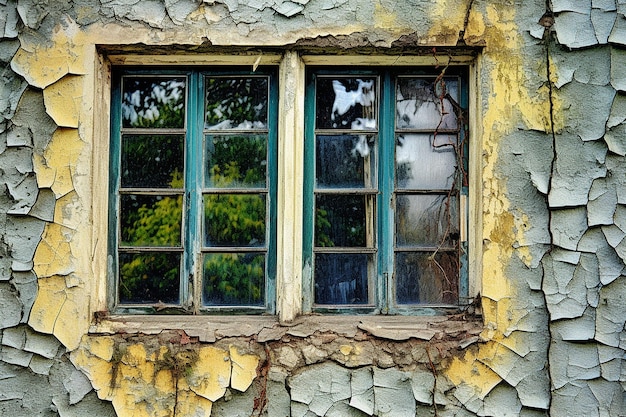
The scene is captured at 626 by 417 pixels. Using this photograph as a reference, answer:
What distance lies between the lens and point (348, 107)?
9.45 feet

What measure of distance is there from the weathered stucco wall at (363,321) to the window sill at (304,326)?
0.01 m

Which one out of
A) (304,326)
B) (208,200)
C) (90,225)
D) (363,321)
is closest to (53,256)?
(90,225)

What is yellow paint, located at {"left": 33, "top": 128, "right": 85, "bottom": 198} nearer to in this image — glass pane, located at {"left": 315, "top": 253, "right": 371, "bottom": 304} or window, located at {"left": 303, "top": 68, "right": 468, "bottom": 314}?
window, located at {"left": 303, "top": 68, "right": 468, "bottom": 314}

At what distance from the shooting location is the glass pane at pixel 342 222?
2.85 meters

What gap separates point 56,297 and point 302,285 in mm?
978

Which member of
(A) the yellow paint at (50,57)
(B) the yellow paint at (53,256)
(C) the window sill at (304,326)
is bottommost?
(C) the window sill at (304,326)

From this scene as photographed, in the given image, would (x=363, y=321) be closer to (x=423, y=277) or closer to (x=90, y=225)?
(x=423, y=277)

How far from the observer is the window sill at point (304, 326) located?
2.66m

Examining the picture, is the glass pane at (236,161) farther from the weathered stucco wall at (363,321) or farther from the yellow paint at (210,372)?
the yellow paint at (210,372)

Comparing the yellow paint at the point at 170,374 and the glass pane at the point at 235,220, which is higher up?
the glass pane at the point at 235,220

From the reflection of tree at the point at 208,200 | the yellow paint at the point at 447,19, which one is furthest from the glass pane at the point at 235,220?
the yellow paint at the point at 447,19

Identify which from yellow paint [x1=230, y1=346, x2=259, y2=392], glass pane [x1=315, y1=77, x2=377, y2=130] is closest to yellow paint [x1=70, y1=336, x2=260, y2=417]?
yellow paint [x1=230, y1=346, x2=259, y2=392]

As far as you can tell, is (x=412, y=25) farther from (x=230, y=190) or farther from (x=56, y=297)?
(x=56, y=297)

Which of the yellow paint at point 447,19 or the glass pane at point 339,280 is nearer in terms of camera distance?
the yellow paint at point 447,19
